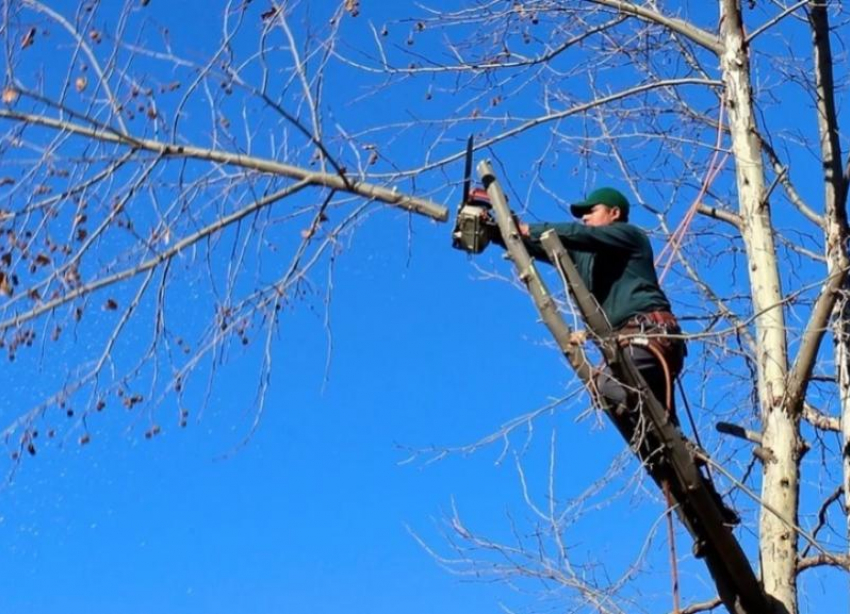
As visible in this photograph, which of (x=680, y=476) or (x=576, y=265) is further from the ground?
(x=576, y=265)

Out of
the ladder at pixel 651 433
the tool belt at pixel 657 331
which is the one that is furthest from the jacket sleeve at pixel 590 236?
the tool belt at pixel 657 331

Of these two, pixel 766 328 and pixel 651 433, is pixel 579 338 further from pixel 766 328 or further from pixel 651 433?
pixel 766 328

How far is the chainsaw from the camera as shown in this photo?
5.84 meters

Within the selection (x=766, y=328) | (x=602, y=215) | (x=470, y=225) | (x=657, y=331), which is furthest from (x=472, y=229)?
(x=766, y=328)

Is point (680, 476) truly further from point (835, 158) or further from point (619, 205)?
point (835, 158)

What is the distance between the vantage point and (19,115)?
17.8 ft

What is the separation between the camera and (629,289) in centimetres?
616

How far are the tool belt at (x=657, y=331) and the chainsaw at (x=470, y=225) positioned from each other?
0.66 m

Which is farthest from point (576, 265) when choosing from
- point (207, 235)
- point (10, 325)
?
point (10, 325)

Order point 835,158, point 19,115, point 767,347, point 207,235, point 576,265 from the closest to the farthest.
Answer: point 19,115
point 207,235
point 576,265
point 767,347
point 835,158

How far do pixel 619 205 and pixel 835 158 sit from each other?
4.96 ft

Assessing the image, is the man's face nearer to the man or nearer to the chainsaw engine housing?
the man

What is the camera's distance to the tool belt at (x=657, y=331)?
19.5 ft

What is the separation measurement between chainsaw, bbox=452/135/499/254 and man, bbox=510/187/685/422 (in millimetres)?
145
